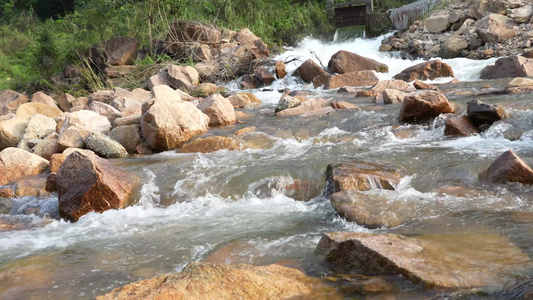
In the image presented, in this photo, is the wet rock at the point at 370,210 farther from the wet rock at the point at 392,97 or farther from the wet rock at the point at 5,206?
the wet rock at the point at 392,97

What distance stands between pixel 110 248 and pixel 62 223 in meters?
1.08

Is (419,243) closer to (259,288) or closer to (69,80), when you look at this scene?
(259,288)

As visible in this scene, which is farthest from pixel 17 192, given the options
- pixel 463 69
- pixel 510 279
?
pixel 463 69

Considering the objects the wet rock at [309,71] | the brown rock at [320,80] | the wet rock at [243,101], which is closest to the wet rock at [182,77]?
the wet rock at [243,101]

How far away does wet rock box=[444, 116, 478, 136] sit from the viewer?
5.89 metres

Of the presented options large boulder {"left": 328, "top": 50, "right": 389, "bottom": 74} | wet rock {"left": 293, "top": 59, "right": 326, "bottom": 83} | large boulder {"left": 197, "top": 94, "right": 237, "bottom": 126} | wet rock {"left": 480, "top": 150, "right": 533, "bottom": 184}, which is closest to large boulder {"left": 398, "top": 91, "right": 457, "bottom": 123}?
wet rock {"left": 480, "top": 150, "right": 533, "bottom": 184}

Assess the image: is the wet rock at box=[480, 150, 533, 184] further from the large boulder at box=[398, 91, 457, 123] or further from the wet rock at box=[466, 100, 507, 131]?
the large boulder at box=[398, 91, 457, 123]

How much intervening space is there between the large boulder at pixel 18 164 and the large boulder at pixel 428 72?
7.37 meters

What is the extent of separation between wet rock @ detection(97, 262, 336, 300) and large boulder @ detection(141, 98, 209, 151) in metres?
4.25

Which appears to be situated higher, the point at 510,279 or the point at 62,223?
the point at 510,279

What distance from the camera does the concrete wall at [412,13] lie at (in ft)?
52.1

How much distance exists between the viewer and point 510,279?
2.38m

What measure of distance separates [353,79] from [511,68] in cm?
307

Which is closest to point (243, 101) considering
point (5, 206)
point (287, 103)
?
point (287, 103)
